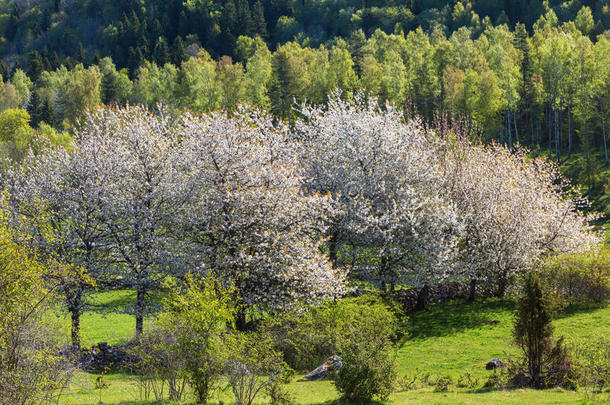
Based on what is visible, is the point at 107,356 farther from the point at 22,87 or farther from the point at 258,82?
the point at 22,87

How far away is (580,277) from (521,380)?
15323 mm

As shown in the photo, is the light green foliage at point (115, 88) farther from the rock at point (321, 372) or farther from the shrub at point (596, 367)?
the shrub at point (596, 367)

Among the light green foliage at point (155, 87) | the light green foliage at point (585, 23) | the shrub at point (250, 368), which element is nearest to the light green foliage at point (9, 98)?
the light green foliage at point (155, 87)

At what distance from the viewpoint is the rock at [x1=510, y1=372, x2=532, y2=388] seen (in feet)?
69.3

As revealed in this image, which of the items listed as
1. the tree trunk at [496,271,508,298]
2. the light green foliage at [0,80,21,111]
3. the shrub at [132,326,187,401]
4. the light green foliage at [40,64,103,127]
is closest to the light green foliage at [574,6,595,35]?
the tree trunk at [496,271,508,298]

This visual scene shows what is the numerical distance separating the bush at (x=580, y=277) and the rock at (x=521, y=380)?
43.2ft

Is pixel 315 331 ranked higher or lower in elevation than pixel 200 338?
lower

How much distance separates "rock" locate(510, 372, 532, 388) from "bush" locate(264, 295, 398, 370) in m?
6.82

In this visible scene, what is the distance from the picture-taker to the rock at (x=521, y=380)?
69.3ft

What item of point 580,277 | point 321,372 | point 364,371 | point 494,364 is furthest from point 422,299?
point 364,371

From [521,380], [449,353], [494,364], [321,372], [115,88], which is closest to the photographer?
[521,380]

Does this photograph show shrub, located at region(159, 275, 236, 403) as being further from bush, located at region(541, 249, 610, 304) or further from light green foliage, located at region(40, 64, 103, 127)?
light green foliage, located at region(40, 64, 103, 127)

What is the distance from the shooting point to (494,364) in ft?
80.0

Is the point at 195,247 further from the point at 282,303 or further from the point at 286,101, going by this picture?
the point at 286,101
